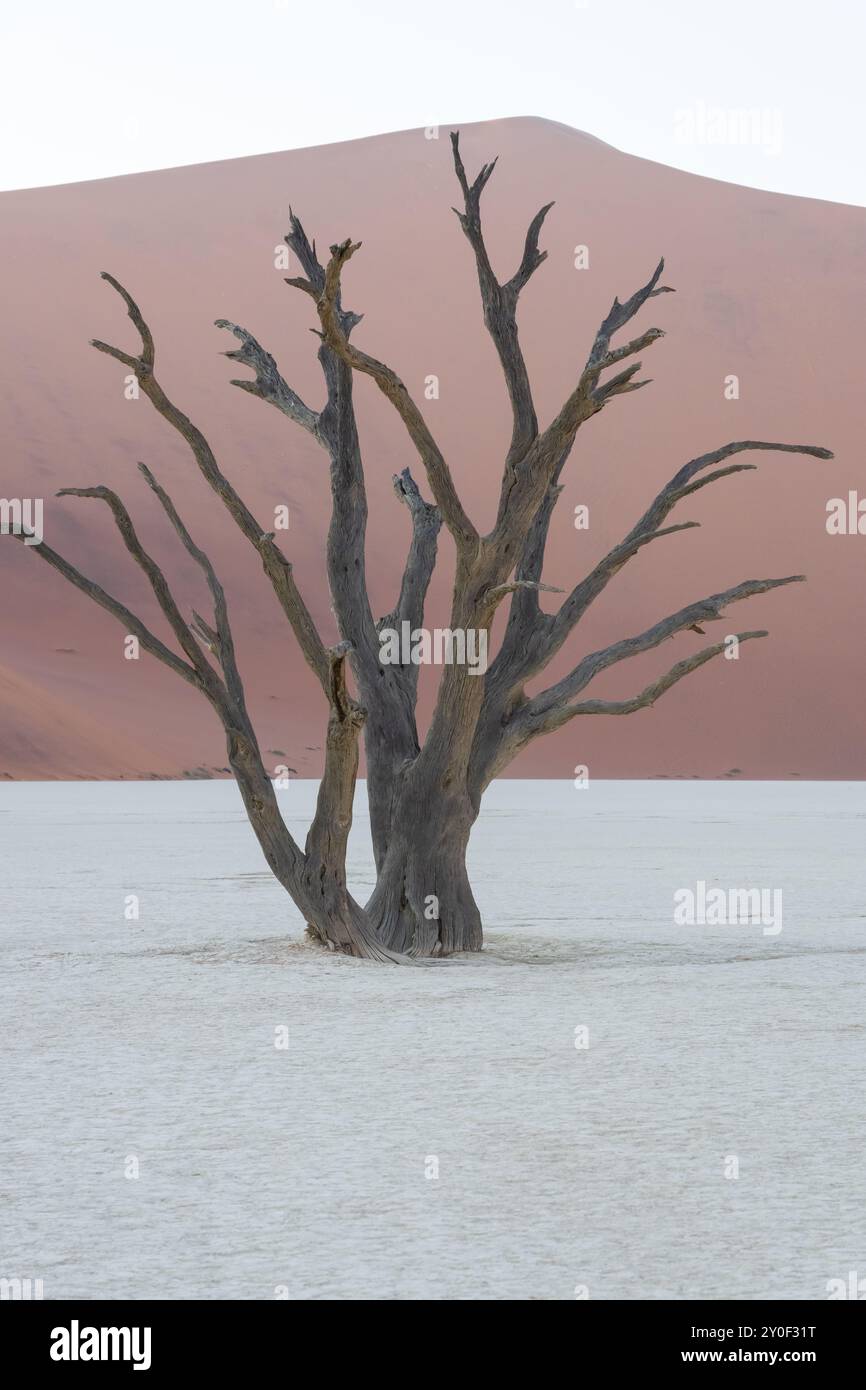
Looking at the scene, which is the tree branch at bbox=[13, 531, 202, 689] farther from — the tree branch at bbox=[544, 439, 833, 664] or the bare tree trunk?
the tree branch at bbox=[544, 439, 833, 664]

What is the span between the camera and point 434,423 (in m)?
65.9

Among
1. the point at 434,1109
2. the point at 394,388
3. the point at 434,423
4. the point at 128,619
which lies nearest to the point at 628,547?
the point at 394,388

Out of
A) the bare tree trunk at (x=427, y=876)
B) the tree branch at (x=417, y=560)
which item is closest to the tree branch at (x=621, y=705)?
the bare tree trunk at (x=427, y=876)

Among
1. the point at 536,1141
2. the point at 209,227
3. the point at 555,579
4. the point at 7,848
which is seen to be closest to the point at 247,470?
the point at 555,579

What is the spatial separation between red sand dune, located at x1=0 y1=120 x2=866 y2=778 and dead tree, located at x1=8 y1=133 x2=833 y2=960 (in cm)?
3569

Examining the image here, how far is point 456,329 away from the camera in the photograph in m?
70.0

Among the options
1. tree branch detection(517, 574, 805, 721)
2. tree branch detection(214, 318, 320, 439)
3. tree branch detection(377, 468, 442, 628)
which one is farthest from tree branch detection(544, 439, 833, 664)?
tree branch detection(214, 318, 320, 439)

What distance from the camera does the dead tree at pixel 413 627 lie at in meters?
9.33

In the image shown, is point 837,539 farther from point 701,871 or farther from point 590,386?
point 590,386

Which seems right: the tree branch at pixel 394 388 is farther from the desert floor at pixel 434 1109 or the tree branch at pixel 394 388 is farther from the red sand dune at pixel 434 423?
the red sand dune at pixel 434 423

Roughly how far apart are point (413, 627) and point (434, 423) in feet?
185

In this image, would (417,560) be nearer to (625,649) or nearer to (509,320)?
(625,649)

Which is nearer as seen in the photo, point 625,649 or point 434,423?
point 625,649
